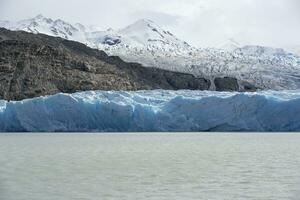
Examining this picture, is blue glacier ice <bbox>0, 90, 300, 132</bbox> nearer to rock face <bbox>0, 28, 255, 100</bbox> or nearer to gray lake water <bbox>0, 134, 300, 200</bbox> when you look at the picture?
gray lake water <bbox>0, 134, 300, 200</bbox>

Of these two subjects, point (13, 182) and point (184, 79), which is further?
point (184, 79)

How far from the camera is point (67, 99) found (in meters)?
32.8

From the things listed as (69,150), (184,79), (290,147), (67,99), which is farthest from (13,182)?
(184,79)

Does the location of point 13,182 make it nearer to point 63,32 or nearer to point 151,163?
point 151,163

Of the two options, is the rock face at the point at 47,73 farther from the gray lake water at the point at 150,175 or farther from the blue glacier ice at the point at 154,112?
the gray lake water at the point at 150,175

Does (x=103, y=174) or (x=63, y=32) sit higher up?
(x=63, y=32)

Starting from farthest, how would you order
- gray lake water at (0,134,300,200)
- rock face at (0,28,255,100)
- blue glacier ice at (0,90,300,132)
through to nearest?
1. rock face at (0,28,255,100)
2. blue glacier ice at (0,90,300,132)
3. gray lake water at (0,134,300,200)

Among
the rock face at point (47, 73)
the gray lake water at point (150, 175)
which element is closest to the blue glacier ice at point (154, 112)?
the gray lake water at point (150, 175)

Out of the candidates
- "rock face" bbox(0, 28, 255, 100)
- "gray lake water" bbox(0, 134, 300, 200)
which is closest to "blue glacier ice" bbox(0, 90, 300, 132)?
"gray lake water" bbox(0, 134, 300, 200)

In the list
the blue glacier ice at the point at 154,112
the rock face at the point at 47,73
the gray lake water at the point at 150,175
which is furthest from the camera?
the rock face at the point at 47,73

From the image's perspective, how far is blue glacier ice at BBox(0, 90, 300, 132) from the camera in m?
31.7

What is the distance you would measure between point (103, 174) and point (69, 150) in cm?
774

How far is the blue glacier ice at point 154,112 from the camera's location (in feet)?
104

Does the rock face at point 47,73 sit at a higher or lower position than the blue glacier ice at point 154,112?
higher
